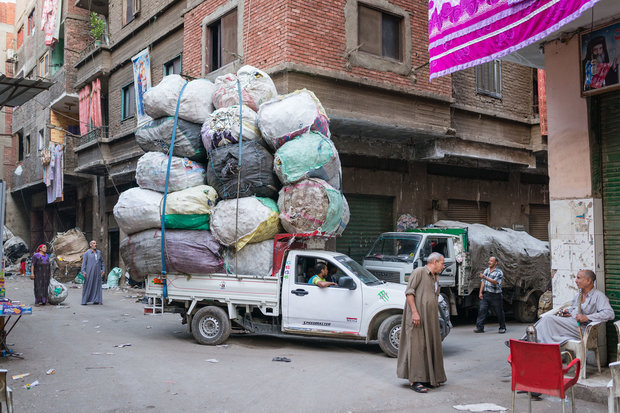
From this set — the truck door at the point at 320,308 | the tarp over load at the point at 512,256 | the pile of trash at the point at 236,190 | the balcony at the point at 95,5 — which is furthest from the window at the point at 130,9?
the truck door at the point at 320,308

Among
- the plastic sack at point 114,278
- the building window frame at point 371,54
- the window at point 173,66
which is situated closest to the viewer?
the building window frame at point 371,54

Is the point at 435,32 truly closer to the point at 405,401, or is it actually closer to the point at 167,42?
the point at 405,401

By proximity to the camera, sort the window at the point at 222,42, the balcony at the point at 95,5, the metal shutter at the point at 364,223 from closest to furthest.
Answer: the window at the point at 222,42 < the metal shutter at the point at 364,223 < the balcony at the point at 95,5

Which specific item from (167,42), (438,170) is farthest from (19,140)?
(438,170)

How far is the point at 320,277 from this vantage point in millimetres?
9102

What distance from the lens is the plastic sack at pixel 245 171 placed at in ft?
31.1

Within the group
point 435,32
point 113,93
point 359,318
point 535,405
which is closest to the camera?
point 535,405

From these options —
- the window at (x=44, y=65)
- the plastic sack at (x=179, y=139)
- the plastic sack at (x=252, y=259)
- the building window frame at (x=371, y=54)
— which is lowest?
the plastic sack at (x=252, y=259)

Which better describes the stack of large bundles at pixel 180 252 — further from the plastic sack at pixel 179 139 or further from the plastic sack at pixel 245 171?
the plastic sack at pixel 179 139

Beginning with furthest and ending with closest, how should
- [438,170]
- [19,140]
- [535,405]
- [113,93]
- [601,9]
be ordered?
[19,140] → [113,93] → [438,170] → [601,9] → [535,405]

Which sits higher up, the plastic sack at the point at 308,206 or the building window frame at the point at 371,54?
the building window frame at the point at 371,54

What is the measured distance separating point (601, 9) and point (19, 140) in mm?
34957

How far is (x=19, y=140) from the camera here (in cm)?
3438

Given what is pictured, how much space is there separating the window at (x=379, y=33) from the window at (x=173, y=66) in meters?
6.16
